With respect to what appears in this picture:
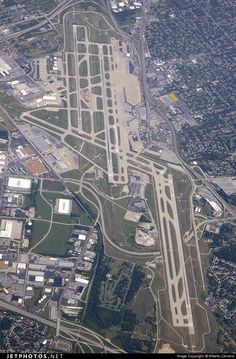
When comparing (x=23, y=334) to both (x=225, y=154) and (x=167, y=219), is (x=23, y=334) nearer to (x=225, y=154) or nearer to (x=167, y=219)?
(x=167, y=219)

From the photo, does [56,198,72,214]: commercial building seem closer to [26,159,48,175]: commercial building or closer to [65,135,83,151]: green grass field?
[26,159,48,175]: commercial building

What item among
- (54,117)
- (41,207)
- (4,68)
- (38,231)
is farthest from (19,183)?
(4,68)

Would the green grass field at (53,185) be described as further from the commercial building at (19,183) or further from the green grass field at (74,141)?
the green grass field at (74,141)

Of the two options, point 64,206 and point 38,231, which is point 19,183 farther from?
point 38,231

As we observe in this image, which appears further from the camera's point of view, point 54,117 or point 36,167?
point 54,117

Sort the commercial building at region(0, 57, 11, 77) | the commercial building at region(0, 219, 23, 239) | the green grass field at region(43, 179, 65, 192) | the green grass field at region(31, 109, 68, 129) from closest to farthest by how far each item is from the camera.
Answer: the commercial building at region(0, 219, 23, 239) → the green grass field at region(43, 179, 65, 192) → the green grass field at region(31, 109, 68, 129) → the commercial building at region(0, 57, 11, 77)

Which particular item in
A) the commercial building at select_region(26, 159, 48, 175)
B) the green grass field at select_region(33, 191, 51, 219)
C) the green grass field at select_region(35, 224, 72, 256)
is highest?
the commercial building at select_region(26, 159, 48, 175)

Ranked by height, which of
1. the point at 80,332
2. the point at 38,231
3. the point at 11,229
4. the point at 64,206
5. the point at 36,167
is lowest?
the point at 80,332

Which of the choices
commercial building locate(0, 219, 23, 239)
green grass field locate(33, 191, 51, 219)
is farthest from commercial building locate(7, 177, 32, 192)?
commercial building locate(0, 219, 23, 239)
